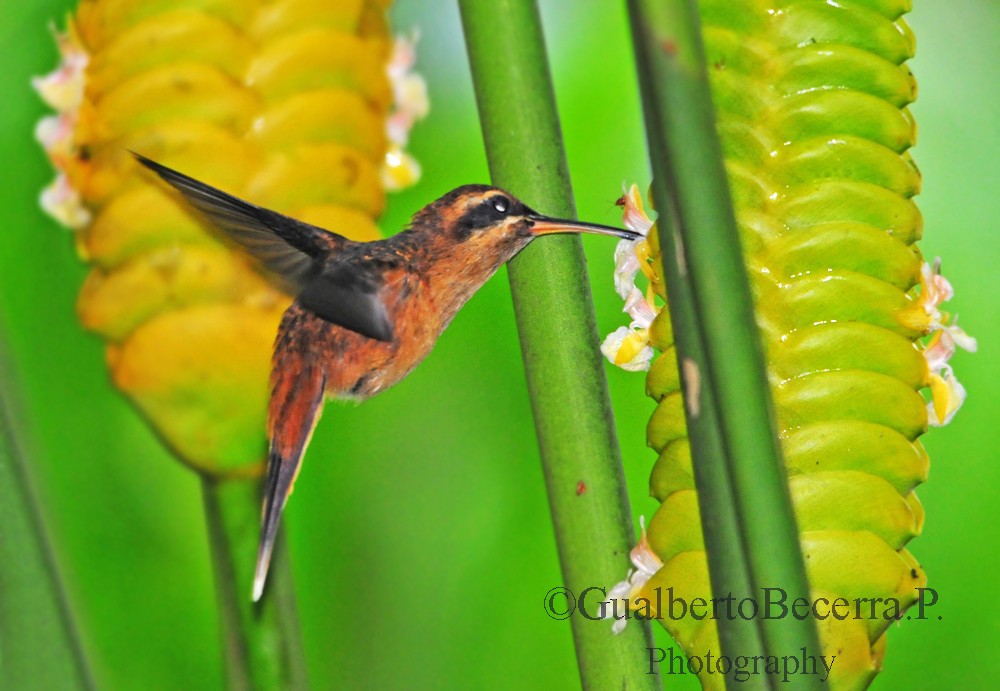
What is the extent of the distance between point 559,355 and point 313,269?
0.48 feet

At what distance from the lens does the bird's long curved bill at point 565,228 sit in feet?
1.23

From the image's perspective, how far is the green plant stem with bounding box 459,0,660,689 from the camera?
0.35m

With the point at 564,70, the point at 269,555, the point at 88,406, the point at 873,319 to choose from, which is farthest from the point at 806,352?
the point at 88,406

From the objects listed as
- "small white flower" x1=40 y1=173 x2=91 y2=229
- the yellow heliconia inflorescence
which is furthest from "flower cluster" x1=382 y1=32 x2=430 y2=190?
"small white flower" x1=40 y1=173 x2=91 y2=229

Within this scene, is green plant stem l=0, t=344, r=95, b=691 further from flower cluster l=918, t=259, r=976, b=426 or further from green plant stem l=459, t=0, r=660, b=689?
flower cluster l=918, t=259, r=976, b=426

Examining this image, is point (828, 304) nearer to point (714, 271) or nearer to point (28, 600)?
point (714, 271)

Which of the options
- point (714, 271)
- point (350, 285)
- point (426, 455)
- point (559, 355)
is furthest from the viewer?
point (426, 455)

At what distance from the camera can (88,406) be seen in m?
0.70

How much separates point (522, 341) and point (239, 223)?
142 mm

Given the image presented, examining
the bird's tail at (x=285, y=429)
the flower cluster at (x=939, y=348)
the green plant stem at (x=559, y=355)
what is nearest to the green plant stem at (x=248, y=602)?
the bird's tail at (x=285, y=429)

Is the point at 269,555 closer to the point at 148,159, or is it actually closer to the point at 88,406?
the point at 148,159

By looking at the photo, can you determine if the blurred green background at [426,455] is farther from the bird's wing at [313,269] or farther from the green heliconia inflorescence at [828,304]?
Result: the green heliconia inflorescence at [828,304]

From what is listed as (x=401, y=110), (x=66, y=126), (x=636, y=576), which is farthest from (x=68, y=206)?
(x=636, y=576)

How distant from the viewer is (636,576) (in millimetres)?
345
